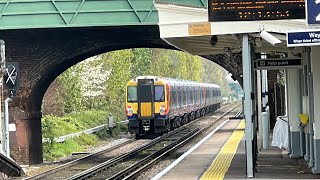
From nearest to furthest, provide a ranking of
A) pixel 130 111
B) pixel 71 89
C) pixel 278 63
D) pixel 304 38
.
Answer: pixel 304 38 → pixel 278 63 → pixel 130 111 → pixel 71 89

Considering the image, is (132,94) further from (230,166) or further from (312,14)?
(312,14)

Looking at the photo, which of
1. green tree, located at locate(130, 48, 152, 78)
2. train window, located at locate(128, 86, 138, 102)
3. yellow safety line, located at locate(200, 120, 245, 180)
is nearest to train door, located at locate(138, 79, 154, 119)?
train window, located at locate(128, 86, 138, 102)

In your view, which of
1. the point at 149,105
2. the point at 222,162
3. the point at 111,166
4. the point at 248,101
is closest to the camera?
the point at 248,101

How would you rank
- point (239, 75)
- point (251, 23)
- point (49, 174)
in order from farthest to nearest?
1. point (239, 75)
2. point (49, 174)
3. point (251, 23)

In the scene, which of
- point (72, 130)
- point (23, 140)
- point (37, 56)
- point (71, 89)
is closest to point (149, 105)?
point (72, 130)

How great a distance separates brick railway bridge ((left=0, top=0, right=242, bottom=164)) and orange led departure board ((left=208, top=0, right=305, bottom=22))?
9.68 m

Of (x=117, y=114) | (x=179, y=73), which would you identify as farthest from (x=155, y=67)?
(x=117, y=114)

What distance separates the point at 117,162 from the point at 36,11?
5.27m

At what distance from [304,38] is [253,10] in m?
1.43

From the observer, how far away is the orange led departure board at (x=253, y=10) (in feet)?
45.7

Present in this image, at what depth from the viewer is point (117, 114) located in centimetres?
4856

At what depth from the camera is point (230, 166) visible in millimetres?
17031

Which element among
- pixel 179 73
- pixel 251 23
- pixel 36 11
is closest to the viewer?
pixel 251 23

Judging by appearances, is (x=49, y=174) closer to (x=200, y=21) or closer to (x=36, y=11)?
(x=36, y=11)
